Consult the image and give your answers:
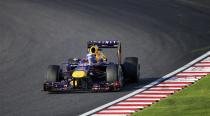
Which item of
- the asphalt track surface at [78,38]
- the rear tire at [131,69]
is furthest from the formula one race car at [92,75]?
the asphalt track surface at [78,38]

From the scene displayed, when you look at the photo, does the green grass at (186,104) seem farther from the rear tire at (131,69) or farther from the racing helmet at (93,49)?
the racing helmet at (93,49)

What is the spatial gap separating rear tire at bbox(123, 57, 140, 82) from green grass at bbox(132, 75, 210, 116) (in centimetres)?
262

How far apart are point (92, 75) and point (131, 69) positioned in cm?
185

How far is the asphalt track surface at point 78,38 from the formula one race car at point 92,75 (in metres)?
0.34

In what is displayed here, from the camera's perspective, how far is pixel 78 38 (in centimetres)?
4097

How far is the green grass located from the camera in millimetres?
24562

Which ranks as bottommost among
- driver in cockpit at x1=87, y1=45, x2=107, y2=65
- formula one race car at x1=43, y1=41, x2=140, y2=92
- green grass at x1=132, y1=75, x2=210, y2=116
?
green grass at x1=132, y1=75, x2=210, y2=116

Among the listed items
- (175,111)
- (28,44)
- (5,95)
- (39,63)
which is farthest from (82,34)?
(175,111)

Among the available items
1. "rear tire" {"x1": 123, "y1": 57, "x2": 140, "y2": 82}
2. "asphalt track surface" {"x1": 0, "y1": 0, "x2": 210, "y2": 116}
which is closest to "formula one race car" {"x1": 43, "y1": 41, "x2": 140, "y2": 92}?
"rear tire" {"x1": 123, "y1": 57, "x2": 140, "y2": 82}

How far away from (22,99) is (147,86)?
502 cm

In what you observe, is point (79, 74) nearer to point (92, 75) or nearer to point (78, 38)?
point (92, 75)

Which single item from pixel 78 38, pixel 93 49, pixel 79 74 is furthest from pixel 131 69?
pixel 78 38

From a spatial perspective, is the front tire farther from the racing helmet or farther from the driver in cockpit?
the racing helmet

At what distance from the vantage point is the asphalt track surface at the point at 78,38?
28.7 m
